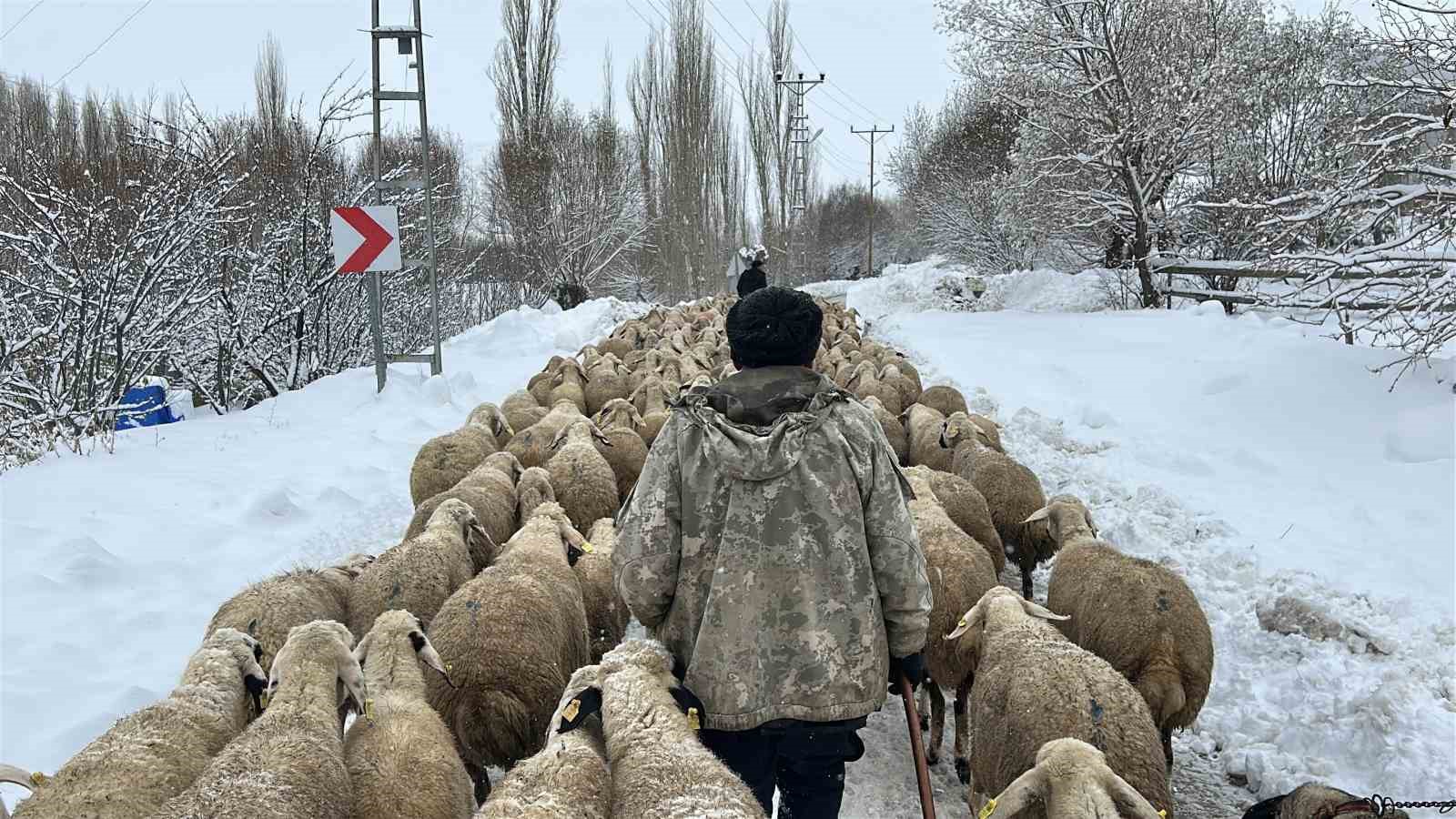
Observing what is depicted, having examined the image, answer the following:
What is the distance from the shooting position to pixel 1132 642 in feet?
12.8

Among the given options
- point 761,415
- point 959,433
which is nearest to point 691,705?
point 761,415

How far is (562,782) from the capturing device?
2.50 metres

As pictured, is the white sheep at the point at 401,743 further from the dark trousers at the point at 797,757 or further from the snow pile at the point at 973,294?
the snow pile at the point at 973,294

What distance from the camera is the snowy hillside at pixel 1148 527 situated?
3965 millimetres

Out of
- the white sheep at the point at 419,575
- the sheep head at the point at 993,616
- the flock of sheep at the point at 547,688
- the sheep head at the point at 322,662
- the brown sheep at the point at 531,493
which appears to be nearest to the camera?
the flock of sheep at the point at 547,688

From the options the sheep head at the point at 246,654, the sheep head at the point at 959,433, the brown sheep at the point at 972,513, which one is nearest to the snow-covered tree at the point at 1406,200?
the sheep head at the point at 959,433

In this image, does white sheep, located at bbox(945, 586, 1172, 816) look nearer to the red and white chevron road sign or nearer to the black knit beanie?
the black knit beanie

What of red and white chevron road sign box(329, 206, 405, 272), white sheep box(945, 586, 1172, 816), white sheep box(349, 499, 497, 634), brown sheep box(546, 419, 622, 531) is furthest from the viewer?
red and white chevron road sign box(329, 206, 405, 272)

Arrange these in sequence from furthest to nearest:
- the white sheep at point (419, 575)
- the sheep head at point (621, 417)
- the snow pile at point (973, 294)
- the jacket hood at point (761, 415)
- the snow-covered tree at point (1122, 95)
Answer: the snow pile at point (973, 294) < the snow-covered tree at point (1122, 95) < the sheep head at point (621, 417) < the white sheep at point (419, 575) < the jacket hood at point (761, 415)

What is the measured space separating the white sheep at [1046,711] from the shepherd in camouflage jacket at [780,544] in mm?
830

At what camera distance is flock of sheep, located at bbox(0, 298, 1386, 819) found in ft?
8.66

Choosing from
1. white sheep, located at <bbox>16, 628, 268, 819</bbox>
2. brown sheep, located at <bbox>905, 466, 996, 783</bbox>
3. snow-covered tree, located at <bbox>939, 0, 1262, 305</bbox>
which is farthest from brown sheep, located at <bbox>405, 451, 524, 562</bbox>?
snow-covered tree, located at <bbox>939, 0, 1262, 305</bbox>

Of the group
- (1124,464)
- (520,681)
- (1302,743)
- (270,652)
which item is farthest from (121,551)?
(1124,464)

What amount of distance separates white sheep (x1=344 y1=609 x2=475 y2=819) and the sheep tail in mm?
2717
